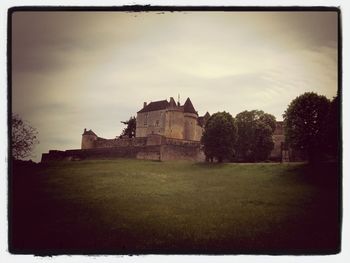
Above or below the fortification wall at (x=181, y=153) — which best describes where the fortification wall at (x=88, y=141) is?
above

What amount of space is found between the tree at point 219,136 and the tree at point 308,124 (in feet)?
2.30

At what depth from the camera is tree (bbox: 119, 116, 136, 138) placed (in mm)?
5961

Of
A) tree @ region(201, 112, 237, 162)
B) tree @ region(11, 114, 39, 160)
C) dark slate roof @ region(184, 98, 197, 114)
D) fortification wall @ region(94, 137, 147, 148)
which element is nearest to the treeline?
tree @ region(201, 112, 237, 162)

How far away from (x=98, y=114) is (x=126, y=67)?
675 mm

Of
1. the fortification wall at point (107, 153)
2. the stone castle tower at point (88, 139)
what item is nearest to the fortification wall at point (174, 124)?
the fortification wall at point (107, 153)

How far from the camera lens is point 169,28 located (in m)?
5.53

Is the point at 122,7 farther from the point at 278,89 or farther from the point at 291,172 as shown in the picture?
the point at 291,172

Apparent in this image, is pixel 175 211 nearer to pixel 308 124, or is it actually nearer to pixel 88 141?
pixel 88 141

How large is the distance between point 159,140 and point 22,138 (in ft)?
5.65

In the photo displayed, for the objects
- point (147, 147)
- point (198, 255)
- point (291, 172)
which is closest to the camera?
point (198, 255)

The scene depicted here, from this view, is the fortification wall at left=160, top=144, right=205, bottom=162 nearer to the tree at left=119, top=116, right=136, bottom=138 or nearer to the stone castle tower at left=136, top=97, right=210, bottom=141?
the stone castle tower at left=136, top=97, right=210, bottom=141

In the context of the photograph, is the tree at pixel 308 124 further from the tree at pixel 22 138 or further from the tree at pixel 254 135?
the tree at pixel 22 138

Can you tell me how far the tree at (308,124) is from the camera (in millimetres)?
5531
